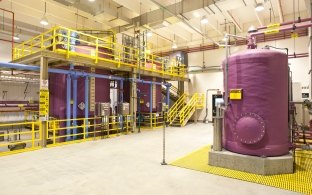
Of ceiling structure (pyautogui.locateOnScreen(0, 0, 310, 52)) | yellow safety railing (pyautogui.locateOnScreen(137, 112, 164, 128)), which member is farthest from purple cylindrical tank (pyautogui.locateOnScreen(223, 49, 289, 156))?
yellow safety railing (pyautogui.locateOnScreen(137, 112, 164, 128))

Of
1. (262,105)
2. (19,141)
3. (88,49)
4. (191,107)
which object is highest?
(88,49)

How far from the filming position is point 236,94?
5500 mm

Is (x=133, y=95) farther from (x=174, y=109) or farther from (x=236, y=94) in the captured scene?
(x=236, y=94)

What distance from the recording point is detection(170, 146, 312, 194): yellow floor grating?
434cm

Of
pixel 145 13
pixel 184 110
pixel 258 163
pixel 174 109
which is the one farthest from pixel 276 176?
pixel 174 109

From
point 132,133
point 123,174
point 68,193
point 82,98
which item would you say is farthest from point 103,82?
point 68,193

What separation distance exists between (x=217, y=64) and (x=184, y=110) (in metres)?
4.99

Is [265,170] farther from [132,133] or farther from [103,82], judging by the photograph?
[103,82]

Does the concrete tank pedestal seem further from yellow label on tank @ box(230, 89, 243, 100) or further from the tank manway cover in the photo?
yellow label on tank @ box(230, 89, 243, 100)

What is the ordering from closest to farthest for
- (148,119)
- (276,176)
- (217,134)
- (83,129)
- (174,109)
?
(276,176) → (217,134) → (83,129) → (148,119) → (174,109)

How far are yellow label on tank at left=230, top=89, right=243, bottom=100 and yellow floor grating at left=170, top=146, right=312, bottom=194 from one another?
1.86 meters

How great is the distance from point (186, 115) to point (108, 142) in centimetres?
817

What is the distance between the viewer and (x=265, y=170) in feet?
16.1

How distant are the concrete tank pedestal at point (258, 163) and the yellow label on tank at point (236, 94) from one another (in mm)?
1460
